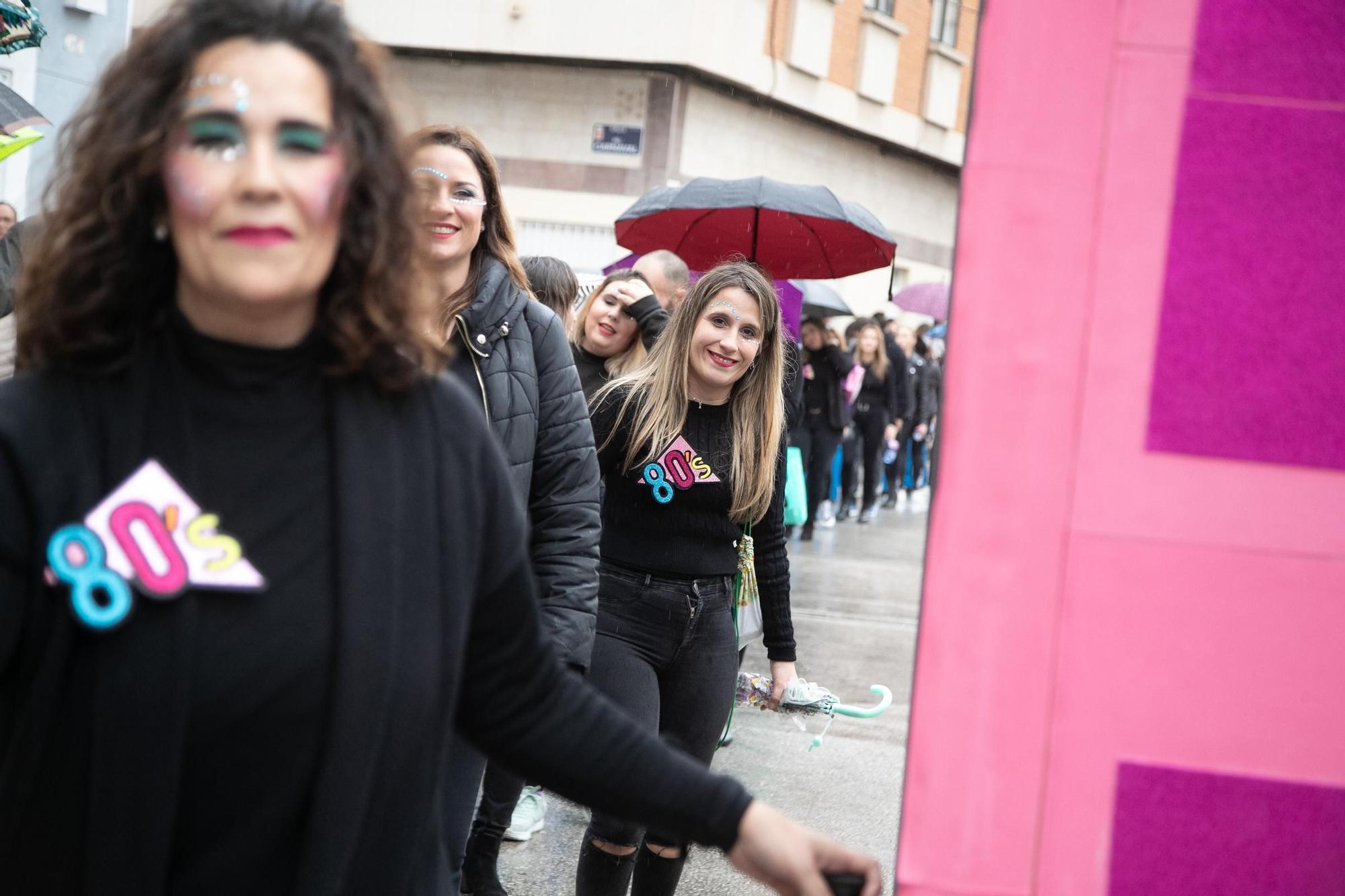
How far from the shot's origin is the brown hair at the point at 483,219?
11.0ft

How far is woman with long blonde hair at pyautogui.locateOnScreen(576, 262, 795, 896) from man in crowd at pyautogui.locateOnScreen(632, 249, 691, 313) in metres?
1.70

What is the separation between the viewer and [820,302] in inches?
544

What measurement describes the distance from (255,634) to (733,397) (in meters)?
2.68

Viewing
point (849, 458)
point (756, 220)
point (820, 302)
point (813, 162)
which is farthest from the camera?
point (813, 162)

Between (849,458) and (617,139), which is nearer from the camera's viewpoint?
(849,458)

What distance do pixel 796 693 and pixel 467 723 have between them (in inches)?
96.5

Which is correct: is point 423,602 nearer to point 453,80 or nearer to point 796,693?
point 796,693

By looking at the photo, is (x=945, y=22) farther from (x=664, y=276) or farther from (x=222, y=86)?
(x=222, y=86)

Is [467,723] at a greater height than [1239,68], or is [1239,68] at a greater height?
[1239,68]

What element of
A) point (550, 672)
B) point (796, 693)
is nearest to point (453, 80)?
point (796, 693)

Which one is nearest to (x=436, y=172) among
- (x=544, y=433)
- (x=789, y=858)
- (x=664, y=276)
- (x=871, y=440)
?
(x=544, y=433)

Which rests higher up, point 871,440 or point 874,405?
point 874,405

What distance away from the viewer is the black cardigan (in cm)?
139

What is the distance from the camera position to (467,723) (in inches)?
67.1
